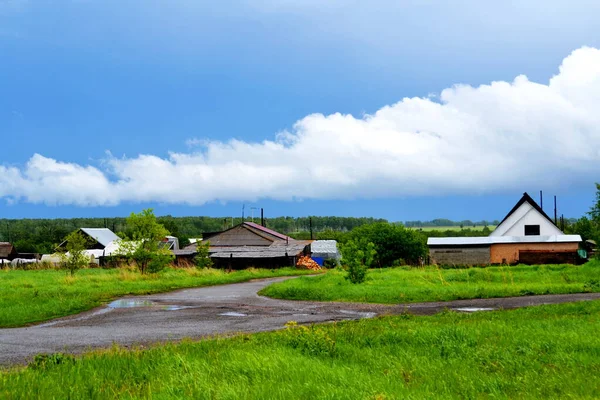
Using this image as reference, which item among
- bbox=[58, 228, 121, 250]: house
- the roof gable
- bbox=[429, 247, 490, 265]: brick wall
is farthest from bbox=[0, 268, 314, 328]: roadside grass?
bbox=[58, 228, 121, 250]: house

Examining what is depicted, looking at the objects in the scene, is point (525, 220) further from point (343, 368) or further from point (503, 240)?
point (343, 368)

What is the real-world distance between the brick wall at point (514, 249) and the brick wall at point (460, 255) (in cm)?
77

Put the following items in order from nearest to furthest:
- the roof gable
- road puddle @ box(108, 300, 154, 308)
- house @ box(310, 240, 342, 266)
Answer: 1. road puddle @ box(108, 300, 154, 308)
2. the roof gable
3. house @ box(310, 240, 342, 266)

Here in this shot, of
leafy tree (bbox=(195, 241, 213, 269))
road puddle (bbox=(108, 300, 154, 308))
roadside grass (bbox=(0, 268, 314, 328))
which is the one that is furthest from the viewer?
leafy tree (bbox=(195, 241, 213, 269))

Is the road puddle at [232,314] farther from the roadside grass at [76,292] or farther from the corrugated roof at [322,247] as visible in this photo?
the corrugated roof at [322,247]

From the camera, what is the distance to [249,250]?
68.7m

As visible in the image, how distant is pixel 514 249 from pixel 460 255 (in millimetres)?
5266

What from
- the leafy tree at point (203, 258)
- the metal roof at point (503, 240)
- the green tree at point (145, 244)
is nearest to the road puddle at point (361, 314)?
the green tree at point (145, 244)

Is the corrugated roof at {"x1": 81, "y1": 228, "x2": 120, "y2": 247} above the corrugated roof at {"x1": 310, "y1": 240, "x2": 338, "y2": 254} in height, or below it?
above

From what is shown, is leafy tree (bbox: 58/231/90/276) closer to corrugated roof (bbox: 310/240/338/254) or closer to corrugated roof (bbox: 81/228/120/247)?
corrugated roof (bbox: 310/240/338/254)

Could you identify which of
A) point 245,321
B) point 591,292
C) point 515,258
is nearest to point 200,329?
point 245,321

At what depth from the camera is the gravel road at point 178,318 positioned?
12.4 metres

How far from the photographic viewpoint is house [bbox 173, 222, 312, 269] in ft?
213

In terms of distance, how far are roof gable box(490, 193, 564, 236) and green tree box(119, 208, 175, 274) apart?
38.4 m
